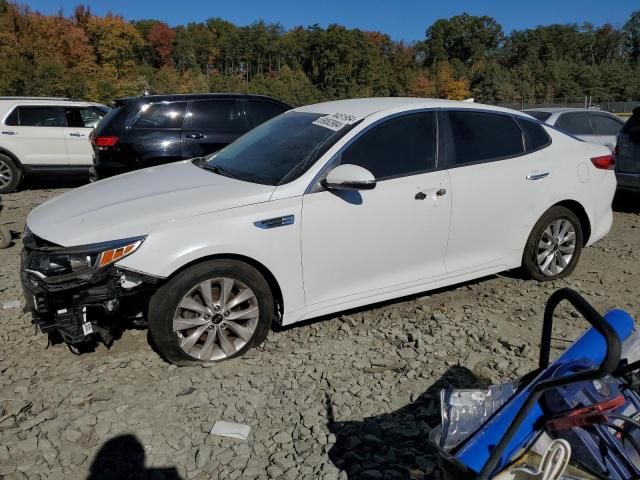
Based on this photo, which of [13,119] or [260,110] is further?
[13,119]

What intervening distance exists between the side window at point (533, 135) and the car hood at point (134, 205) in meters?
2.39

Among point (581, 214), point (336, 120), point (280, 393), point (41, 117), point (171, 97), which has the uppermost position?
point (171, 97)

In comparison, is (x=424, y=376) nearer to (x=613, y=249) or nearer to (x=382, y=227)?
(x=382, y=227)

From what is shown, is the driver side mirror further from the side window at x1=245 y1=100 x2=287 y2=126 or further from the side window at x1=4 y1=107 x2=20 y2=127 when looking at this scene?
the side window at x1=4 y1=107 x2=20 y2=127

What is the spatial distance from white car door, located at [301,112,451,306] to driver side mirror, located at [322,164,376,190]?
12 centimetres

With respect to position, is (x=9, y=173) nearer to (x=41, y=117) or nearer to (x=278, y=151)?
(x=41, y=117)

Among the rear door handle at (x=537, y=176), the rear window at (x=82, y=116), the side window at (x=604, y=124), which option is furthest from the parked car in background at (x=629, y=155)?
the rear window at (x=82, y=116)

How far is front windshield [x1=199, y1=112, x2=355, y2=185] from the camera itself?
380 cm

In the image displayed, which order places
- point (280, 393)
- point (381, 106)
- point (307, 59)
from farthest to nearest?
1. point (307, 59)
2. point (381, 106)
3. point (280, 393)

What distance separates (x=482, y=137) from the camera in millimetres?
4441

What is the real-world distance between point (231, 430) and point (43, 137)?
29.8ft

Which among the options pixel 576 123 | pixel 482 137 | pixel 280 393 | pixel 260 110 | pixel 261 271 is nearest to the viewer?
pixel 280 393

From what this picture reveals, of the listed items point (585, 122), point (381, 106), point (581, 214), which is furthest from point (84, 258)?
point (585, 122)

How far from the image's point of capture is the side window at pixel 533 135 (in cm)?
470
